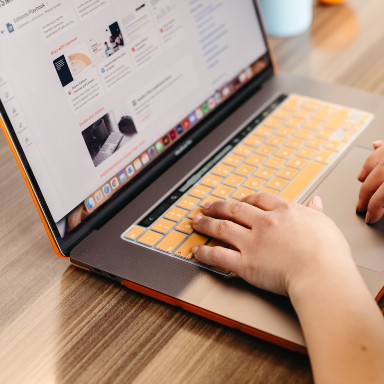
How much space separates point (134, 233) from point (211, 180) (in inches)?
5.6

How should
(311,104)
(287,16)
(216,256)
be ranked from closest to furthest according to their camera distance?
(216,256), (311,104), (287,16)

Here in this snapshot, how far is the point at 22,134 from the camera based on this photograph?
2.39 feet

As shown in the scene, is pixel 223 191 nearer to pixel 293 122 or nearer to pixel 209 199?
pixel 209 199

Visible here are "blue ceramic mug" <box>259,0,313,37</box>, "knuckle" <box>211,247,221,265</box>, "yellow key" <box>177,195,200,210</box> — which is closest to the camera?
"knuckle" <box>211,247,221,265</box>

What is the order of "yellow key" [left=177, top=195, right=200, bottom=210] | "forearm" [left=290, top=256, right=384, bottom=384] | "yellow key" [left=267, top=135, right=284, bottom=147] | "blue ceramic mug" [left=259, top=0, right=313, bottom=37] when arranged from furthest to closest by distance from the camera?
"blue ceramic mug" [left=259, top=0, right=313, bottom=37]
"yellow key" [left=267, top=135, right=284, bottom=147]
"yellow key" [left=177, top=195, right=200, bottom=210]
"forearm" [left=290, top=256, right=384, bottom=384]

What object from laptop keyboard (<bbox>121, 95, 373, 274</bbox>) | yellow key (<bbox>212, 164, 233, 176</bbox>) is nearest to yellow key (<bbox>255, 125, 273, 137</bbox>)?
laptop keyboard (<bbox>121, 95, 373, 274</bbox>)

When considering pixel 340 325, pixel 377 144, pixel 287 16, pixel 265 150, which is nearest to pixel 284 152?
pixel 265 150

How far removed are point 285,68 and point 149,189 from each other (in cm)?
46

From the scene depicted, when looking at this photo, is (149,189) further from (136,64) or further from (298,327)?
(298,327)

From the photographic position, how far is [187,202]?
0.85 meters

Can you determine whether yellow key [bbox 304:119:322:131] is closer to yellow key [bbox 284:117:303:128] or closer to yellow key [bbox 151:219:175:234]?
yellow key [bbox 284:117:303:128]

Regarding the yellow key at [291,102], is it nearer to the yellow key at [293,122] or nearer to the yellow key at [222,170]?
the yellow key at [293,122]

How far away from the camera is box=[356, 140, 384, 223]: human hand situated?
766mm

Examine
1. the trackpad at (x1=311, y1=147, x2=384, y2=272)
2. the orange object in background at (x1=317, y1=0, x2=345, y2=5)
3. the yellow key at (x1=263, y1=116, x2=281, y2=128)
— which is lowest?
the trackpad at (x1=311, y1=147, x2=384, y2=272)
